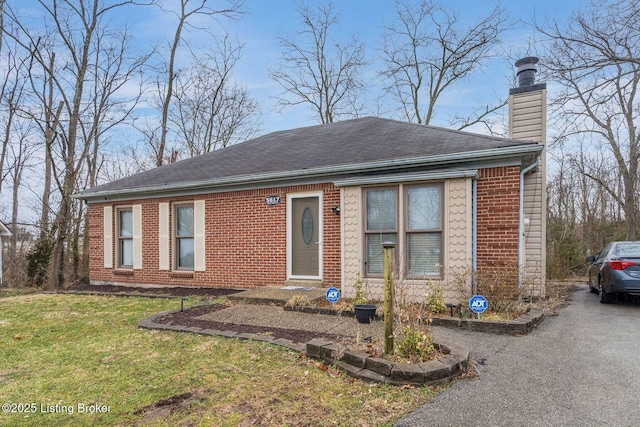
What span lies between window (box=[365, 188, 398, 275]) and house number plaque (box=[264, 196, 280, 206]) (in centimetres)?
239

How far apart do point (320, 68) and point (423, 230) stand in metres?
17.7

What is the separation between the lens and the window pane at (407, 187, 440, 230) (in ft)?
22.1

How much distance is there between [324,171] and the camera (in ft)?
26.1

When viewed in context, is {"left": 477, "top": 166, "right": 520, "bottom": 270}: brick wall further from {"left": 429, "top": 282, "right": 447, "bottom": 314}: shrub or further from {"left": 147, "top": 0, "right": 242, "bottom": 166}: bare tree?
{"left": 147, "top": 0, "right": 242, "bottom": 166}: bare tree

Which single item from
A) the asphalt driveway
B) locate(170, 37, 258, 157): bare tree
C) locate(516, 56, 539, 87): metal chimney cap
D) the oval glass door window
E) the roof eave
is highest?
locate(170, 37, 258, 157): bare tree

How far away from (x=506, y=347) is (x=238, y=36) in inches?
838

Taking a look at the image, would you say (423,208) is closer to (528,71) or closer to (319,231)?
(319,231)

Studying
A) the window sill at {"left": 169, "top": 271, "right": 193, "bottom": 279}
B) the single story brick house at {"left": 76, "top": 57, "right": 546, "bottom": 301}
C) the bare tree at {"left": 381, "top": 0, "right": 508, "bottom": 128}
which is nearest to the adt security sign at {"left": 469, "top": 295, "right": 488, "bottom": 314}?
the single story brick house at {"left": 76, "top": 57, "right": 546, "bottom": 301}

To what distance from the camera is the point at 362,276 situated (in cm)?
709

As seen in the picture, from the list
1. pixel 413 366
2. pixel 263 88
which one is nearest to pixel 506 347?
pixel 413 366

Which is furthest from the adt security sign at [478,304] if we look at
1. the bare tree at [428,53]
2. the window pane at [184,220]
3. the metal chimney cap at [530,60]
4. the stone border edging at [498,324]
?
the bare tree at [428,53]

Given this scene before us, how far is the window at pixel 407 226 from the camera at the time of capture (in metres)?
6.74

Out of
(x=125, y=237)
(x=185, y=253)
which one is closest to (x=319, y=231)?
(x=185, y=253)

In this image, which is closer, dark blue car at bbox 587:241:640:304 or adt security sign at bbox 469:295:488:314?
adt security sign at bbox 469:295:488:314
